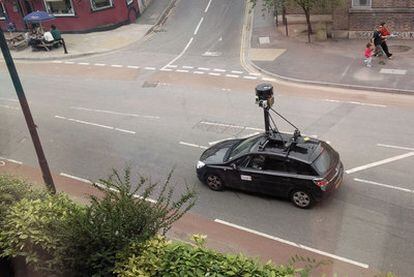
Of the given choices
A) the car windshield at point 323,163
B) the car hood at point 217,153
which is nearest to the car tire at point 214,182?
the car hood at point 217,153

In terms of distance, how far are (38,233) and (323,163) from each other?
6.99 m

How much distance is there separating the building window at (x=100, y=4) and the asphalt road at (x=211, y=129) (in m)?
6.32

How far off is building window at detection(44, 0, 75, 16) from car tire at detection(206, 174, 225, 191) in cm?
2377

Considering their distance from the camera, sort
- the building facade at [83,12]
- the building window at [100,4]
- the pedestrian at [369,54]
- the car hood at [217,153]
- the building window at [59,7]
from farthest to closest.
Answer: the building window at [59,7], the building facade at [83,12], the building window at [100,4], the pedestrian at [369,54], the car hood at [217,153]

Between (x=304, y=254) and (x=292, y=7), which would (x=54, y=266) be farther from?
(x=292, y=7)

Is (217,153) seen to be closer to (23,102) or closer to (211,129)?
(211,129)

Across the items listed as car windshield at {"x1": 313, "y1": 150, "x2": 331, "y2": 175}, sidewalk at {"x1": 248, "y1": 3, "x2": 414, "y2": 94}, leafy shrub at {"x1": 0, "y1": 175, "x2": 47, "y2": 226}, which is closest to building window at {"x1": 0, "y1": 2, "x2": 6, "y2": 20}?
sidewalk at {"x1": 248, "y1": 3, "x2": 414, "y2": 94}

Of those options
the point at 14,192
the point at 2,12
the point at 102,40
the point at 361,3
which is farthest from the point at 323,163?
the point at 2,12

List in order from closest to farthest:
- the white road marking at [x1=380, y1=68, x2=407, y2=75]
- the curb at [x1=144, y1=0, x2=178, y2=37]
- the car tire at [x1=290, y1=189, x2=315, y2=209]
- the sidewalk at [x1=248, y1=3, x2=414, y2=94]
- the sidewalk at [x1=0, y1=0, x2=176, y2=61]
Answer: the car tire at [x1=290, y1=189, x2=315, y2=209], the sidewalk at [x1=248, y1=3, x2=414, y2=94], the white road marking at [x1=380, y1=68, x2=407, y2=75], the sidewalk at [x1=0, y1=0, x2=176, y2=61], the curb at [x1=144, y1=0, x2=178, y2=37]

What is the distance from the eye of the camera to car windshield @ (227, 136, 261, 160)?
12.6m

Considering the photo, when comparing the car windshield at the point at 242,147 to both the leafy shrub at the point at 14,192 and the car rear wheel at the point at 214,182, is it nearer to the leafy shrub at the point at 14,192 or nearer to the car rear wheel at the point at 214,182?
the car rear wheel at the point at 214,182

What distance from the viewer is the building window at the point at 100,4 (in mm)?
32300

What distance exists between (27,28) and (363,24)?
76.6 feet

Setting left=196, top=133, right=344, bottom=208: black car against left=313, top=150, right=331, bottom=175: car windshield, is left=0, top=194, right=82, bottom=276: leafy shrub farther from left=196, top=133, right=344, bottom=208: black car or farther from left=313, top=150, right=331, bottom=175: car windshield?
left=313, top=150, right=331, bottom=175: car windshield
